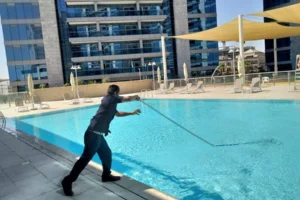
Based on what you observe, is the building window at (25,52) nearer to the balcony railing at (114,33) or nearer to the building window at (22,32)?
the building window at (22,32)

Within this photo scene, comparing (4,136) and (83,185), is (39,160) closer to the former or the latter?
(83,185)

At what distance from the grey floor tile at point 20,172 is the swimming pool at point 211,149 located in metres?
1.76

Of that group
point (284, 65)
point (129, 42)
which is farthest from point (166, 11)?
point (284, 65)

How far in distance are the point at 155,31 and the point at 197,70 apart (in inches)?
355

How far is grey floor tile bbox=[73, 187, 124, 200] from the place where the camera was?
10.5ft

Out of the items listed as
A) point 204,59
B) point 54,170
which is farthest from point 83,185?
point 204,59

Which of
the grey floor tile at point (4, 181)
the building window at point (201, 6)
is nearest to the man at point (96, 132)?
the grey floor tile at point (4, 181)

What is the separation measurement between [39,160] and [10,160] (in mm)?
757

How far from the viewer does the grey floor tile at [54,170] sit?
4.16m

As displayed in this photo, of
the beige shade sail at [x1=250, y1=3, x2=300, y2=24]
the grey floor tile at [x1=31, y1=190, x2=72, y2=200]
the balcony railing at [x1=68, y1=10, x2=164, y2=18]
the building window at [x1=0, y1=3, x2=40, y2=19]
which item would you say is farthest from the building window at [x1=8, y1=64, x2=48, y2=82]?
the grey floor tile at [x1=31, y1=190, x2=72, y2=200]

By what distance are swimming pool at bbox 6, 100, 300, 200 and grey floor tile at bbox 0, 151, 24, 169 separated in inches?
67.6

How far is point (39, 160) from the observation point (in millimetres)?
5051

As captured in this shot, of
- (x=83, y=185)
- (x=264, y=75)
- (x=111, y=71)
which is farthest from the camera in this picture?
(x=111, y=71)

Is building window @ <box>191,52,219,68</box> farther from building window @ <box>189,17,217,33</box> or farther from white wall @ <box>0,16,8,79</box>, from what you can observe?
white wall @ <box>0,16,8,79</box>
